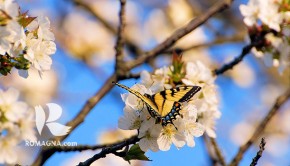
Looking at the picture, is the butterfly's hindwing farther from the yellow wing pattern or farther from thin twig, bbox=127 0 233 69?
thin twig, bbox=127 0 233 69

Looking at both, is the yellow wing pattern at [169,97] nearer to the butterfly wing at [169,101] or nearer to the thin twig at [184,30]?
the butterfly wing at [169,101]

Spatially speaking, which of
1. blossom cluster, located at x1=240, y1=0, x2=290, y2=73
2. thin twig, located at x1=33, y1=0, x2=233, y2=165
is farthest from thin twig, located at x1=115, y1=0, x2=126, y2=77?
blossom cluster, located at x1=240, y1=0, x2=290, y2=73

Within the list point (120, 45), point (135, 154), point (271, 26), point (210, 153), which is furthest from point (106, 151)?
point (210, 153)

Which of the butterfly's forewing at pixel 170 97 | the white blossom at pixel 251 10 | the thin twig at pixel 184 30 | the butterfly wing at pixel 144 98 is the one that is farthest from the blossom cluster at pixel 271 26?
the butterfly wing at pixel 144 98

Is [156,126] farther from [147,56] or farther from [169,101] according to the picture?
[147,56]

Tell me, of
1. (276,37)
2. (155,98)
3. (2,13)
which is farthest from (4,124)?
(276,37)

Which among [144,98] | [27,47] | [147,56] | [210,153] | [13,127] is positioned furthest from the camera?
[210,153]

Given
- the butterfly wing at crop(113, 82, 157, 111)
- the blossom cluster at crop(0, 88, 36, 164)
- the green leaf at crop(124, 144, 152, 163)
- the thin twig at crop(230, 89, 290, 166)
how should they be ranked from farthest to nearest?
the thin twig at crop(230, 89, 290, 166) < the green leaf at crop(124, 144, 152, 163) < the butterfly wing at crop(113, 82, 157, 111) < the blossom cluster at crop(0, 88, 36, 164)

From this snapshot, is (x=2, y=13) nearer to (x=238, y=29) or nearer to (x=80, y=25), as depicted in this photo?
(x=238, y=29)
